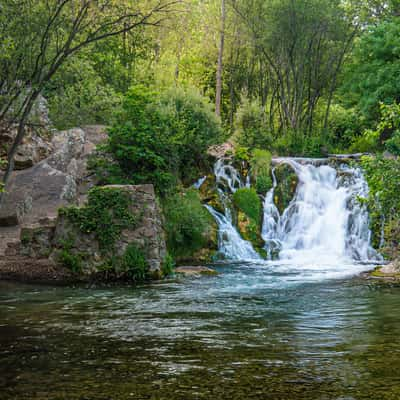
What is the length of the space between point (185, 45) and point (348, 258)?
25.0m

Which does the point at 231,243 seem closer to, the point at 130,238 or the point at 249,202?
the point at 249,202

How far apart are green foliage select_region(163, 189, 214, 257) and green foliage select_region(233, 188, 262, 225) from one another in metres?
2.49

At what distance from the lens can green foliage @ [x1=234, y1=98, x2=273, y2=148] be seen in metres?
28.5

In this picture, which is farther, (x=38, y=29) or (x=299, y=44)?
(x=299, y=44)

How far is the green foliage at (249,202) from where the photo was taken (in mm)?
21391

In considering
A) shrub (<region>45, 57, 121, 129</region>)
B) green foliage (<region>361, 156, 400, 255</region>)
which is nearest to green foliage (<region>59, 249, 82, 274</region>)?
shrub (<region>45, 57, 121, 129</region>)

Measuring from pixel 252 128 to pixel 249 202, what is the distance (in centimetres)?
822

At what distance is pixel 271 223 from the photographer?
21.5 metres

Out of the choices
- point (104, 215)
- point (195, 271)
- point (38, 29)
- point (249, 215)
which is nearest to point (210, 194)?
point (249, 215)

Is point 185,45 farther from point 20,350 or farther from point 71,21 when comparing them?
point 20,350

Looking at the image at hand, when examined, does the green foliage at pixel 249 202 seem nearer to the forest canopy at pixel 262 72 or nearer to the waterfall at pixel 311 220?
the waterfall at pixel 311 220

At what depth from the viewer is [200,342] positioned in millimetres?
7324

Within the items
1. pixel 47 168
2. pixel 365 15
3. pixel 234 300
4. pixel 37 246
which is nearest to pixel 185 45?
pixel 365 15

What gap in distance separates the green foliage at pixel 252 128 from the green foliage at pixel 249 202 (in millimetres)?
6808
